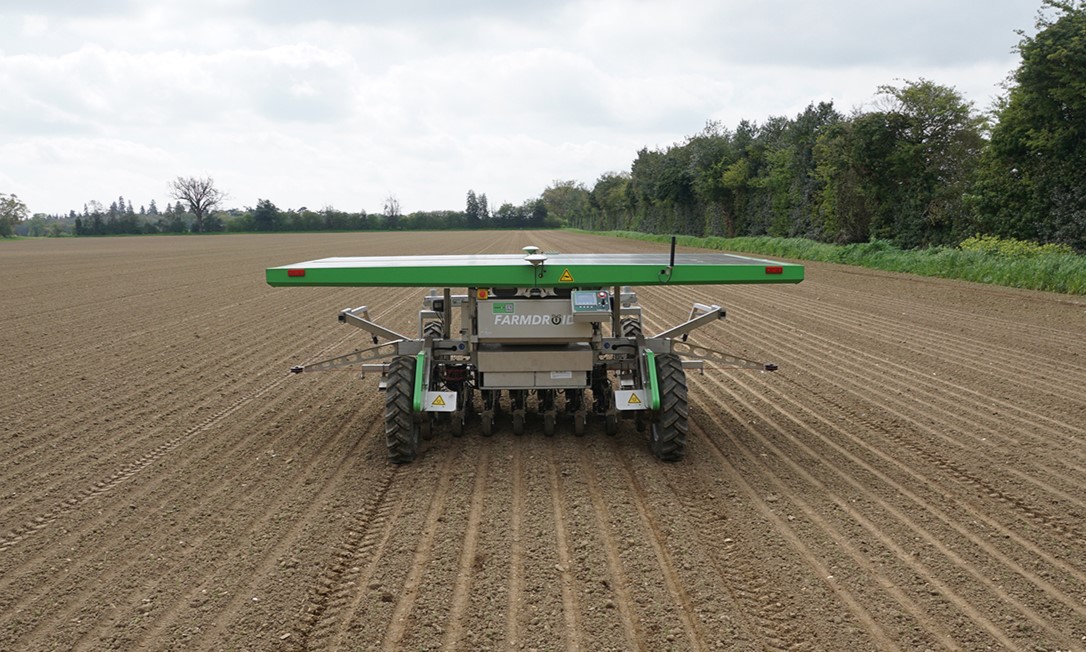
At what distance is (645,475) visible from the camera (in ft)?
18.9

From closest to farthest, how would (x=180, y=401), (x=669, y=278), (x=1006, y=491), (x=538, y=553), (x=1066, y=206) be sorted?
1. (x=538, y=553)
2. (x=1006, y=491)
3. (x=669, y=278)
4. (x=180, y=401)
5. (x=1066, y=206)

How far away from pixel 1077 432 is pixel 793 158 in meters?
31.8

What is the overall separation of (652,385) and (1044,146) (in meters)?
19.5

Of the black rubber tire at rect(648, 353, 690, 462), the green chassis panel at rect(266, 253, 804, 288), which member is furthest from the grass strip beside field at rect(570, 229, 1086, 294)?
the black rubber tire at rect(648, 353, 690, 462)

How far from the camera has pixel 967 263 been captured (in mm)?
20641

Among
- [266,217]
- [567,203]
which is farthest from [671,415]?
[567,203]

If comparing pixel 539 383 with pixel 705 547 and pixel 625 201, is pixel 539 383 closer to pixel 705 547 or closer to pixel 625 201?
pixel 705 547

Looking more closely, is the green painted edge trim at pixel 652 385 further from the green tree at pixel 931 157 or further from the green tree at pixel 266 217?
the green tree at pixel 266 217

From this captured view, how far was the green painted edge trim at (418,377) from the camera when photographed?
5.94 m

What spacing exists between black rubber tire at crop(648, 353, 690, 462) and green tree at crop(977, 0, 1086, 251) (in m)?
17.7

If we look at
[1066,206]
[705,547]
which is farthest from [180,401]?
[1066,206]

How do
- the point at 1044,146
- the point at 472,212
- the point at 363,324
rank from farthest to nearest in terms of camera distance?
1. the point at 472,212
2. the point at 1044,146
3. the point at 363,324

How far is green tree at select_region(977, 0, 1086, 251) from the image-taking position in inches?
733

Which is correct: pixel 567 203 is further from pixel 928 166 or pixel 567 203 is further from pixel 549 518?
pixel 549 518
